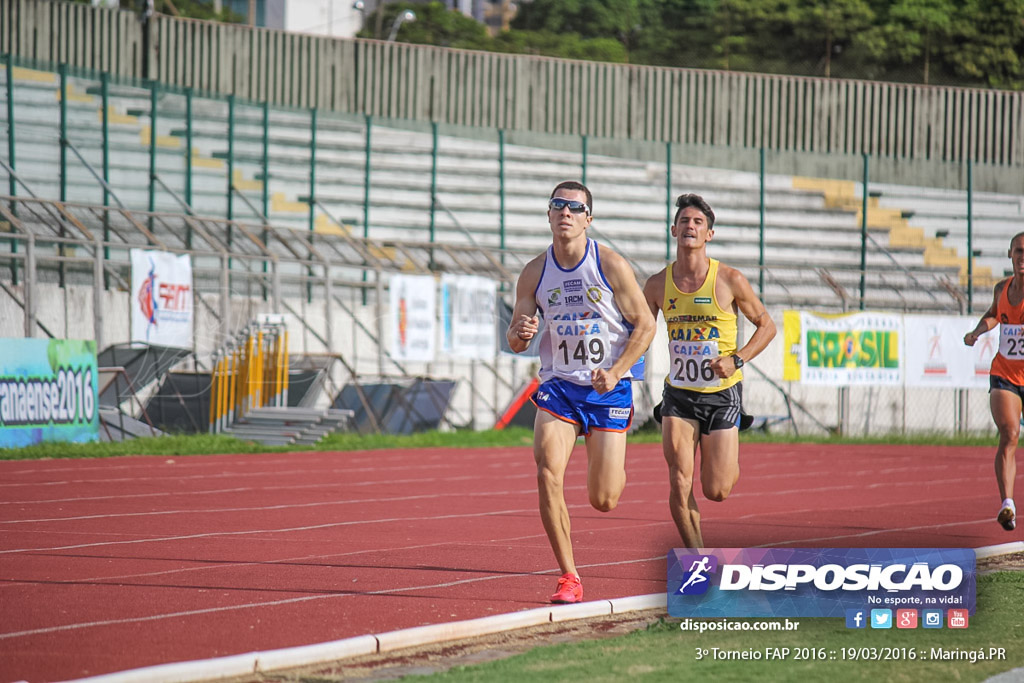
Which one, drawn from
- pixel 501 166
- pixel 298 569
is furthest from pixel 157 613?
pixel 501 166

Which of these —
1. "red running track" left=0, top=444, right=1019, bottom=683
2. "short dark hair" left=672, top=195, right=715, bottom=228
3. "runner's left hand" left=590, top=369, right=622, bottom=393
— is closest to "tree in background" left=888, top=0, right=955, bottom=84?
"red running track" left=0, top=444, right=1019, bottom=683

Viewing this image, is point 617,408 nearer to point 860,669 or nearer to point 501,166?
point 860,669

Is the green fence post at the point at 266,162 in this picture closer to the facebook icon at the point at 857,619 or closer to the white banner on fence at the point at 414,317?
the white banner on fence at the point at 414,317

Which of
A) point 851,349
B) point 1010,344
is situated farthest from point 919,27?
point 1010,344

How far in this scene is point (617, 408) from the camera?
752 cm

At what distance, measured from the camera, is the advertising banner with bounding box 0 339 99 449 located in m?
17.5

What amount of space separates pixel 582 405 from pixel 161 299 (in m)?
13.6

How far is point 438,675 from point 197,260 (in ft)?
74.6

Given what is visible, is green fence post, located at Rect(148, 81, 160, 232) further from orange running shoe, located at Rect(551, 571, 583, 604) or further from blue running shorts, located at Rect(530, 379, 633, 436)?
orange running shoe, located at Rect(551, 571, 583, 604)

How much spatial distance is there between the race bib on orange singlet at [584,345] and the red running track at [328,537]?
4.27ft

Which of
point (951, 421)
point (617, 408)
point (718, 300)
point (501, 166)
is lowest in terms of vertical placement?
point (951, 421)

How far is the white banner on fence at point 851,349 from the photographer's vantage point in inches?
1021

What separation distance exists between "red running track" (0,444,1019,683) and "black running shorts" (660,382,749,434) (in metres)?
0.96

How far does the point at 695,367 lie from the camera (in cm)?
846
